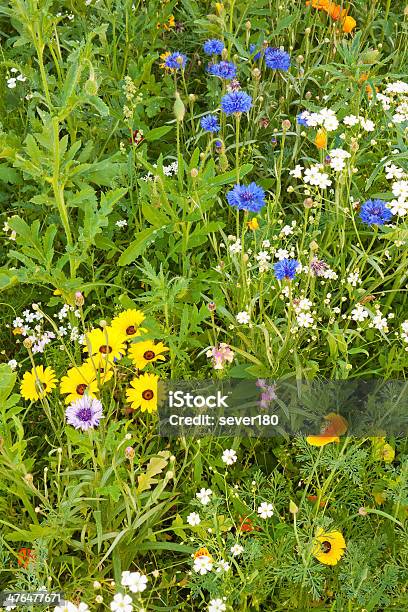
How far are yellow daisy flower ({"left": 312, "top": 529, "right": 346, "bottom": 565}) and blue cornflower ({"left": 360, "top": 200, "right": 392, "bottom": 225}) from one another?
2.61ft

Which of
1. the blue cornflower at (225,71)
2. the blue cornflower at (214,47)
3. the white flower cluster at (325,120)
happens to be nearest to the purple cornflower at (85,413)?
the white flower cluster at (325,120)

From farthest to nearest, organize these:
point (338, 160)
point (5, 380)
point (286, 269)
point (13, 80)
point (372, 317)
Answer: point (13, 80), point (338, 160), point (372, 317), point (286, 269), point (5, 380)

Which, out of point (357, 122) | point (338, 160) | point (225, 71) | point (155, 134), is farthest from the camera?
point (155, 134)

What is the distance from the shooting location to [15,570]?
148cm

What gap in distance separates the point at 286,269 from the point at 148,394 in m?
0.45

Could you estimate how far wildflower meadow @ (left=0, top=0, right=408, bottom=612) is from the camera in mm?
1514

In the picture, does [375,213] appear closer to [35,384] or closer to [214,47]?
[214,47]

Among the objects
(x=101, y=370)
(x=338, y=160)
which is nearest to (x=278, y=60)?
(x=338, y=160)

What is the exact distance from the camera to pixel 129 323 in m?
1.83

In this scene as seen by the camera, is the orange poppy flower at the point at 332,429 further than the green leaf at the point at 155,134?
No

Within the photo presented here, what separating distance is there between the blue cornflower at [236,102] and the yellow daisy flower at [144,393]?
0.77m

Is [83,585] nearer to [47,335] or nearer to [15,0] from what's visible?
[47,335]

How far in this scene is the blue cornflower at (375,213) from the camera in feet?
6.18

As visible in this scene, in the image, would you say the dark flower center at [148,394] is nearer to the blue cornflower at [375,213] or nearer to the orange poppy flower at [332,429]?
the orange poppy flower at [332,429]
